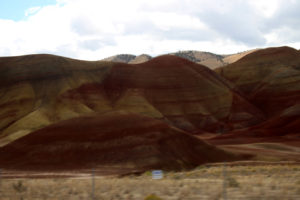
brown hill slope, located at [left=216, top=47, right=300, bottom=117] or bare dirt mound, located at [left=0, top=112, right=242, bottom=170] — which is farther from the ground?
brown hill slope, located at [left=216, top=47, right=300, bottom=117]

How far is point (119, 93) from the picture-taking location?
112000 millimetres

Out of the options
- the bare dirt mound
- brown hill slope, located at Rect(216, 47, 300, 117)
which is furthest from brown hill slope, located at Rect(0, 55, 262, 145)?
the bare dirt mound

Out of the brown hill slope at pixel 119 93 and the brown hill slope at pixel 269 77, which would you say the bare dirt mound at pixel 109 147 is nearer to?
the brown hill slope at pixel 119 93

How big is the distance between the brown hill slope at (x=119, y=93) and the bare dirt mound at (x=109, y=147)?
39100 millimetres

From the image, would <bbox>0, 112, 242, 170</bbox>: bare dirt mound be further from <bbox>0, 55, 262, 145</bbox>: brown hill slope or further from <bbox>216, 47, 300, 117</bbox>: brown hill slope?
<bbox>216, 47, 300, 117</bbox>: brown hill slope

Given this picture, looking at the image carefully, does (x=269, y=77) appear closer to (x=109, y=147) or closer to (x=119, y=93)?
(x=119, y=93)

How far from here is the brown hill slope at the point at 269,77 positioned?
113 meters

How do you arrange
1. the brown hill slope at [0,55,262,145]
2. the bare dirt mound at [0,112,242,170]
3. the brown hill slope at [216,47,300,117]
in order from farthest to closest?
1. the brown hill slope at [216,47,300,117]
2. the brown hill slope at [0,55,262,145]
3. the bare dirt mound at [0,112,242,170]

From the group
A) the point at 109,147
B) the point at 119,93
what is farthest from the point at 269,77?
the point at 109,147

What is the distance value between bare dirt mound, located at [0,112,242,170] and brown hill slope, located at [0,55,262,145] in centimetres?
3910

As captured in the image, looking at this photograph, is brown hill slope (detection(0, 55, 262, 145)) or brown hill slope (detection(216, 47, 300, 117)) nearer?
brown hill slope (detection(0, 55, 262, 145))

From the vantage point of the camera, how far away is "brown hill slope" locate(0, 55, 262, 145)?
103 m

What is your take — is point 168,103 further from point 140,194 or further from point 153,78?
point 140,194

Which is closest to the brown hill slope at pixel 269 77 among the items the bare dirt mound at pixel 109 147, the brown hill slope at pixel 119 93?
the brown hill slope at pixel 119 93
